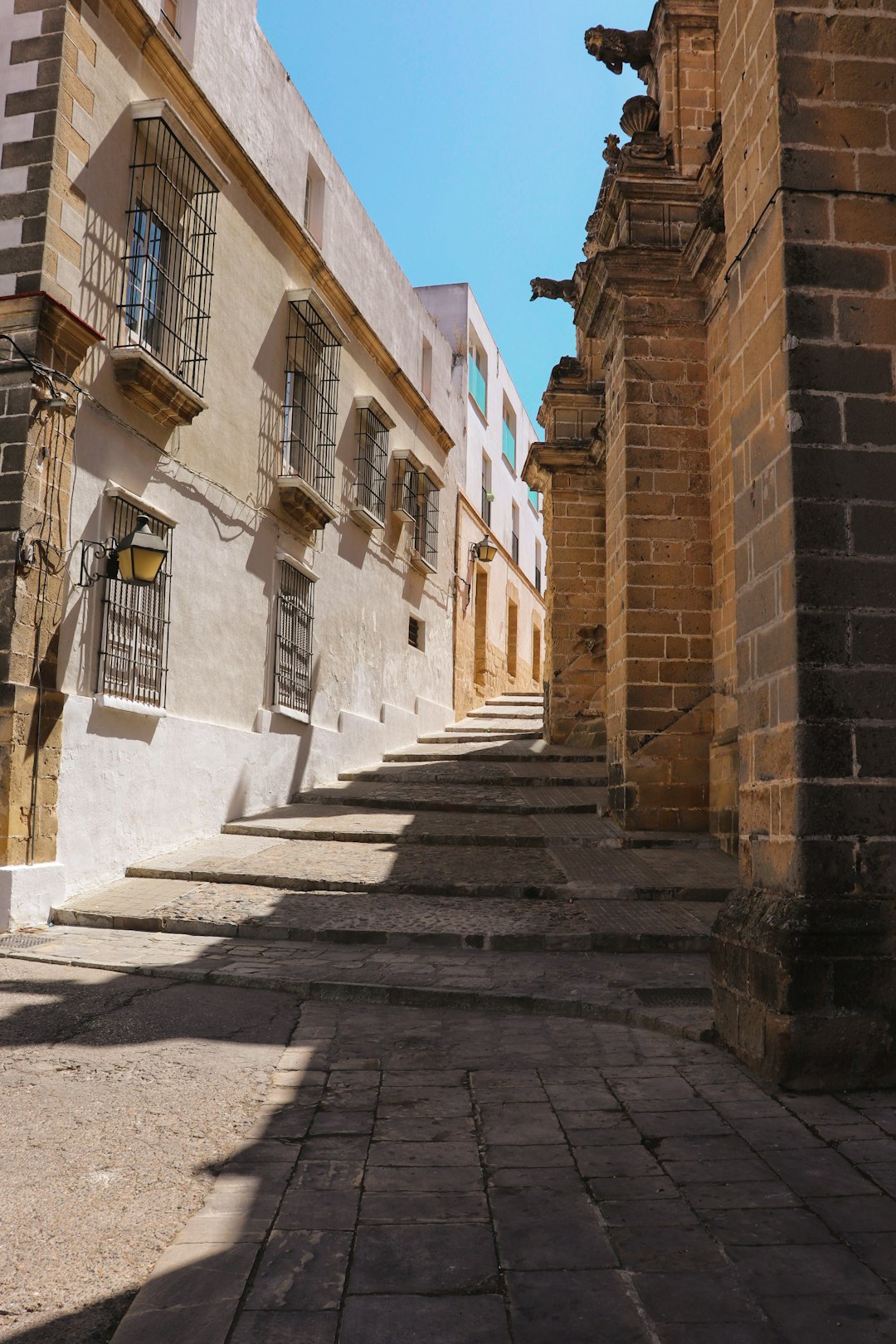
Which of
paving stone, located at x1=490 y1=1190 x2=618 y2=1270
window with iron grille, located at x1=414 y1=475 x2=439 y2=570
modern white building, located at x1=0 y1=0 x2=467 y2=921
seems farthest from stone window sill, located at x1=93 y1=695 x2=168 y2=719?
window with iron grille, located at x1=414 y1=475 x2=439 y2=570

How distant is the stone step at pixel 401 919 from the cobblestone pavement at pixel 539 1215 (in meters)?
2.24

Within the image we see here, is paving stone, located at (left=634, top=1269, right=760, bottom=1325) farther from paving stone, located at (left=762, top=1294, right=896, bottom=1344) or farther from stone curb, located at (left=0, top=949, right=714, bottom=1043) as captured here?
stone curb, located at (left=0, top=949, right=714, bottom=1043)

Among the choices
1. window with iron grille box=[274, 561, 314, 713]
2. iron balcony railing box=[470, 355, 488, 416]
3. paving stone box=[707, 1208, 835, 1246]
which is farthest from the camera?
iron balcony railing box=[470, 355, 488, 416]

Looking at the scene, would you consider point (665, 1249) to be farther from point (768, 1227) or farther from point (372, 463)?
point (372, 463)

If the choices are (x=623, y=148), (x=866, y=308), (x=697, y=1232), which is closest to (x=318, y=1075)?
(x=697, y=1232)

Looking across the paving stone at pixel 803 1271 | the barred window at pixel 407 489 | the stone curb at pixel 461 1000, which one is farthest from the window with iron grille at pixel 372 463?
the paving stone at pixel 803 1271

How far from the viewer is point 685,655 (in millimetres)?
9516

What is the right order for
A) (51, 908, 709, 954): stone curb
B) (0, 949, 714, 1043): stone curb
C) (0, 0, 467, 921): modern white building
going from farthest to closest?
(0, 0, 467, 921): modern white building, (51, 908, 709, 954): stone curb, (0, 949, 714, 1043): stone curb

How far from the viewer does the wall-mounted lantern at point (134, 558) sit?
7.55 m

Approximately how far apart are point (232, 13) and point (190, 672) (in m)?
6.65

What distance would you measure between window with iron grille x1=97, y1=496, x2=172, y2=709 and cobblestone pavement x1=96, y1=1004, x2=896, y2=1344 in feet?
16.2

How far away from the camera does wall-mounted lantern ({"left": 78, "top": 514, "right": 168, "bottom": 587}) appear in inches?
297

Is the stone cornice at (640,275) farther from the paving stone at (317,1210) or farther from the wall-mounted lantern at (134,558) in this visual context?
the paving stone at (317,1210)

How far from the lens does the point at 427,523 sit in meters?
17.3
